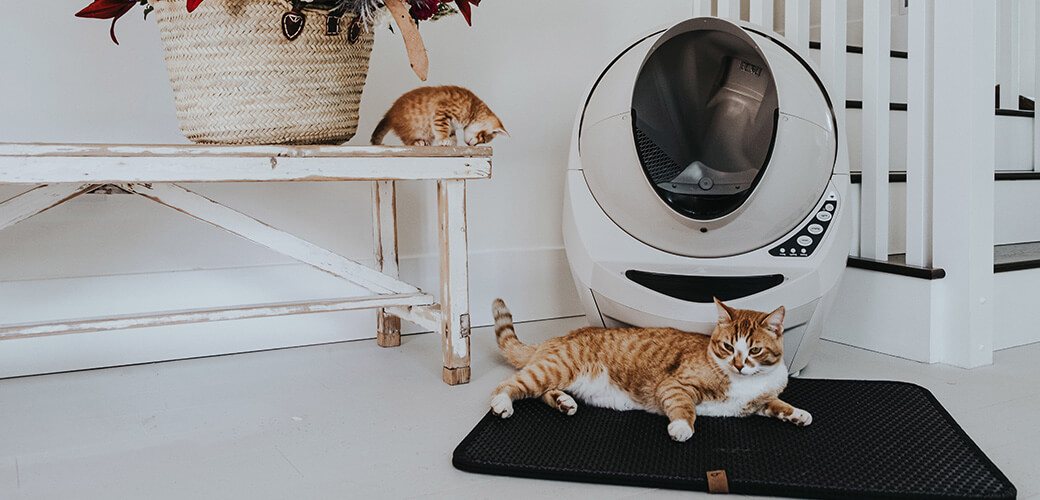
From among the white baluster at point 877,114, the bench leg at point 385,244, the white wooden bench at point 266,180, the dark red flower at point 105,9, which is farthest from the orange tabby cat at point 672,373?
the dark red flower at point 105,9

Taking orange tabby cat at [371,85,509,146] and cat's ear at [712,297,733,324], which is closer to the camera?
cat's ear at [712,297,733,324]

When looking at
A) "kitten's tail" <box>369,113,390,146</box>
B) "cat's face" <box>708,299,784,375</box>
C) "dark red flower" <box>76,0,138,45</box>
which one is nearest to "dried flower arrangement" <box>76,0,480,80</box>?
"dark red flower" <box>76,0,138,45</box>

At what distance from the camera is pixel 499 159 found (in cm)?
200

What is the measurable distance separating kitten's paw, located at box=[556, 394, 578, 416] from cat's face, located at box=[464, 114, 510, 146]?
594 mm

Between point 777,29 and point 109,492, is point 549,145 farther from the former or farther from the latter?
point 109,492

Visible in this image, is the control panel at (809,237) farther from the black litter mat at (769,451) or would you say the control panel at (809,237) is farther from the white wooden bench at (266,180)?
the white wooden bench at (266,180)

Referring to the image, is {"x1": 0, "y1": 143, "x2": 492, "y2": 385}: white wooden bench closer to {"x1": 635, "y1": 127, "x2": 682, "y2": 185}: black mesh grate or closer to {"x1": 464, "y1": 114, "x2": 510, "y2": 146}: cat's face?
{"x1": 464, "y1": 114, "x2": 510, "y2": 146}: cat's face

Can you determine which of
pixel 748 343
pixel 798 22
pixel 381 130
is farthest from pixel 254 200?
pixel 798 22

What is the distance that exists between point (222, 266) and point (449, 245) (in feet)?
2.00

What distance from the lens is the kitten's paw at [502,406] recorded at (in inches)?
46.8

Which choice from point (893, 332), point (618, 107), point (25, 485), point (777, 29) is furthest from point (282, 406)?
point (777, 29)

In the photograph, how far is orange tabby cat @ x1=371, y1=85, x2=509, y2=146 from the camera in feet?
4.99

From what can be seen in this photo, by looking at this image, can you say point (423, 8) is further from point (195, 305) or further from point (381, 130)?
point (195, 305)

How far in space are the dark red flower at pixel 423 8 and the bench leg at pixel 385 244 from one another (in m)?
0.49
